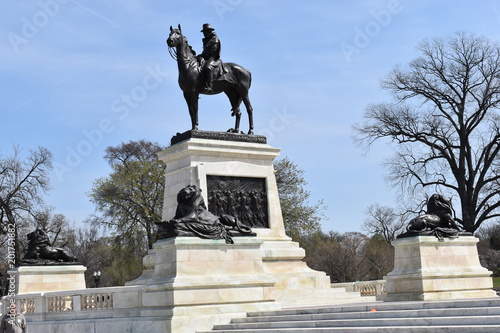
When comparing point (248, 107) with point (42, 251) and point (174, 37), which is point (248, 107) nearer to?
point (174, 37)

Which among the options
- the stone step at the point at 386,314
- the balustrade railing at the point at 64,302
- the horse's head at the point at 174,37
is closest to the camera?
the stone step at the point at 386,314

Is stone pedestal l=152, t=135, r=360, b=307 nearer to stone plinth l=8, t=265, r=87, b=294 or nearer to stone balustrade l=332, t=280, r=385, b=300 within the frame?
stone balustrade l=332, t=280, r=385, b=300

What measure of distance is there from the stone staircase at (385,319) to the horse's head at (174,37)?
421 inches

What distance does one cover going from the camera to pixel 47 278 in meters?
28.2

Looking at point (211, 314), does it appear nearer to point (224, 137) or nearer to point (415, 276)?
point (415, 276)

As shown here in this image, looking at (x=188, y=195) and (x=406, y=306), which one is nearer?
(x=406, y=306)

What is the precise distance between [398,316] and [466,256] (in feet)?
27.6

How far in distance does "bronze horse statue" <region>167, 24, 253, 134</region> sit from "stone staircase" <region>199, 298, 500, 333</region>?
983 cm

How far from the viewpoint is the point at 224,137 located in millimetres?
25797

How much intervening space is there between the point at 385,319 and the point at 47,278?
1617 cm

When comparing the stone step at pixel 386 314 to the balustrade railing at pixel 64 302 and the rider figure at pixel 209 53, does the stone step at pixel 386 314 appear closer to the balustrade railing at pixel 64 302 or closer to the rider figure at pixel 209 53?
the balustrade railing at pixel 64 302

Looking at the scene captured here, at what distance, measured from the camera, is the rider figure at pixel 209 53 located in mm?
26312

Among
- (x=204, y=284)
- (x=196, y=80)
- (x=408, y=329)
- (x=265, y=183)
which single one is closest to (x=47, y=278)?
(x=265, y=183)

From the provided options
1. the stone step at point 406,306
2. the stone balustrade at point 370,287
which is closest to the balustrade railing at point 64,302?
the stone step at point 406,306
